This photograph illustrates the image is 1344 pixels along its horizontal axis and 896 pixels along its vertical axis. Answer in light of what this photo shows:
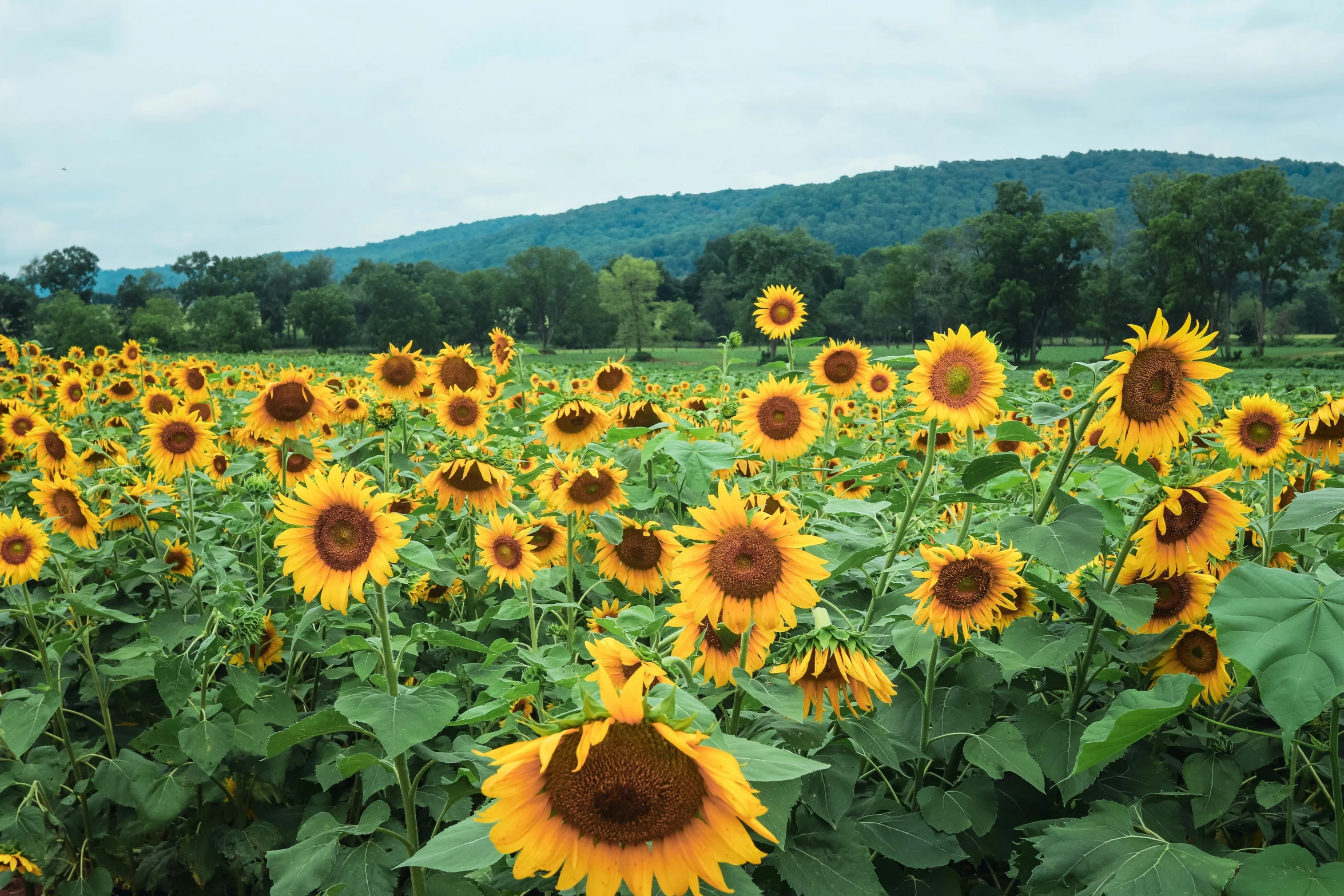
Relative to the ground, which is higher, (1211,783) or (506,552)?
(506,552)

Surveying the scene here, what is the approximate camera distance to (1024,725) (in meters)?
2.21

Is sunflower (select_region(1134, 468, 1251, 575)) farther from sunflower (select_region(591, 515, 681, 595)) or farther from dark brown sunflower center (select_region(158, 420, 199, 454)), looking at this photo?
dark brown sunflower center (select_region(158, 420, 199, 454))

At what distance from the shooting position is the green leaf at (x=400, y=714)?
2.07 metres

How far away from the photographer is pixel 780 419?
362 centimetres

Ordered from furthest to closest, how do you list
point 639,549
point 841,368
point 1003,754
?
point 841,368 → point 639,549 → point 1003,754

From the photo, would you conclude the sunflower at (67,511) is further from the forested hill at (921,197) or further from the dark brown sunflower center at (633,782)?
the forested hill at (921,197)

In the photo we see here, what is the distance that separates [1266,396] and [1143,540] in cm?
187

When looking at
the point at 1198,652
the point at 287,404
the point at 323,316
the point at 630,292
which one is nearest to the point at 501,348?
the point at 287,404

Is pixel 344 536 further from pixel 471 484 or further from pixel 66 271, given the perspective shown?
pixel 66 271

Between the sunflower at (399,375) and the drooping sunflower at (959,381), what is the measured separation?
10.9 ft

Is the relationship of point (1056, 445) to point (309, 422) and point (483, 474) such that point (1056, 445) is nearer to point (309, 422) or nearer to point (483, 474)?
point (483, 474)

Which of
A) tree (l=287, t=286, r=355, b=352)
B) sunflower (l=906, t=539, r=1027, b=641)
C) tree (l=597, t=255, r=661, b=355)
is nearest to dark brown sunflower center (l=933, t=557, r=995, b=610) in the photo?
sunflower (l=906, t=539, r=1027, b=641)

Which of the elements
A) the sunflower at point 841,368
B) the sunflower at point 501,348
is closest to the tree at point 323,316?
the sunflower at point 501,348

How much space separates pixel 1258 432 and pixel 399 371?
447 centimetres
